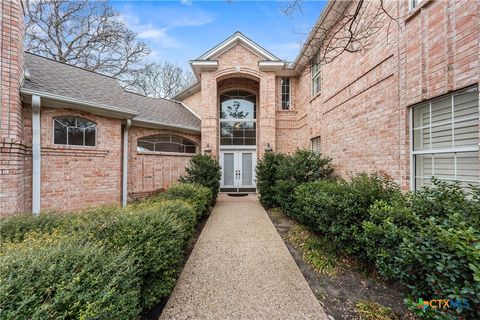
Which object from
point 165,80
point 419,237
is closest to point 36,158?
point 419,237

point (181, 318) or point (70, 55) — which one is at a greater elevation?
point (70, 55)

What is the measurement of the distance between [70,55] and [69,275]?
17592mm

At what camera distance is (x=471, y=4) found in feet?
9.63

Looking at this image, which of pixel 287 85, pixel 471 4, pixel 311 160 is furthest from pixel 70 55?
pixel 471 4

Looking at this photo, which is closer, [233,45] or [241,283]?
[241,283]

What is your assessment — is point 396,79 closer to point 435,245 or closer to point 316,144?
point 435,245

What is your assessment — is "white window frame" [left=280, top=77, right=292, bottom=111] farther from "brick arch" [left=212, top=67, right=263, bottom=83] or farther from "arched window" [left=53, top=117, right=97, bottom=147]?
"arched window" [left=53, top=117, right=97, bottom=147]

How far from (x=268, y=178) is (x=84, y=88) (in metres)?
7.78

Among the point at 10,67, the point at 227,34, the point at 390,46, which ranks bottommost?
the point at 10,67

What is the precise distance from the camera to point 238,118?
1145cm

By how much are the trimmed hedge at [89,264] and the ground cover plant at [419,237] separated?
277 cm

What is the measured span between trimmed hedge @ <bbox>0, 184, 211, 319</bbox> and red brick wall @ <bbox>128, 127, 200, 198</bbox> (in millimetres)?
4974

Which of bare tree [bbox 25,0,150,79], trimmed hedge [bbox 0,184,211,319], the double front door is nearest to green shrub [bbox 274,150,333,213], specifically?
the double front door

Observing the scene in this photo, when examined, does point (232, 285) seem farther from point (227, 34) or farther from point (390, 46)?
point (227, 34)
